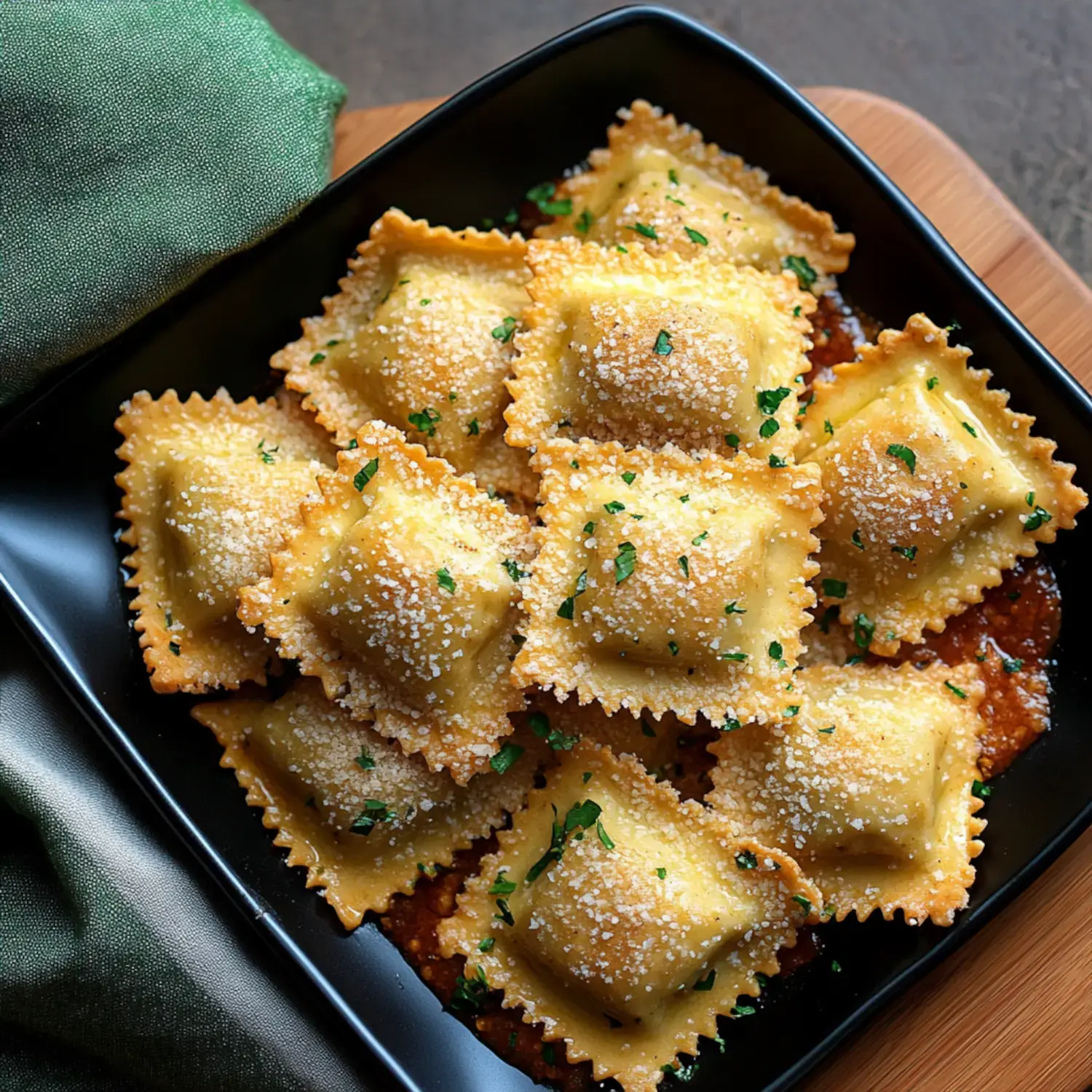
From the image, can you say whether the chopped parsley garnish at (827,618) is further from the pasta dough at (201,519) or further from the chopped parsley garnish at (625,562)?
the pasta dough at (201,519)

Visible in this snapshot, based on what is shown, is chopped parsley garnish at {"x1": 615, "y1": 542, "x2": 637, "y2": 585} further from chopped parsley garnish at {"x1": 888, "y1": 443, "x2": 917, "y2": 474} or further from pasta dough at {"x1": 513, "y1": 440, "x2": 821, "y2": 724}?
chopped parsley garnish at {"x1": 888, "y1": 443, "x2": 917, "y2": 474}

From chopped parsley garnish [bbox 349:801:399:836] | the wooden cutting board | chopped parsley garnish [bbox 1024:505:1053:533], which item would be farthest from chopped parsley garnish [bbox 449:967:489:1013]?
chopped parsley garnish [bbox 1024:505:1053:533]

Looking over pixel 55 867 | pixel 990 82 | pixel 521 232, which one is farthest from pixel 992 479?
pixel 55 867

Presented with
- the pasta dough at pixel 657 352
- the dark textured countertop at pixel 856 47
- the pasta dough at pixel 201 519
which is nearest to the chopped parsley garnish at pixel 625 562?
the pasta dough at pixel 657 352

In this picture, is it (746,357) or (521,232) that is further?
(521,232)

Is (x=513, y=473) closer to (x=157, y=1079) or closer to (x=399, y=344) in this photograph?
(x=399, y=344)

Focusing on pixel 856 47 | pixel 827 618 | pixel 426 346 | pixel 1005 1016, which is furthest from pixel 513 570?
pixel 856 47
